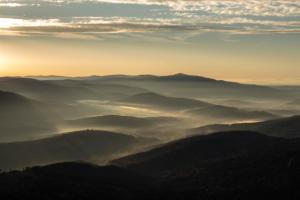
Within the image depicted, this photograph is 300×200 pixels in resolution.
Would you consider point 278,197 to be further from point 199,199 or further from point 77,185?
point 77,185

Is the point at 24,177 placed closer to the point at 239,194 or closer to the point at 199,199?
the point at 199,199

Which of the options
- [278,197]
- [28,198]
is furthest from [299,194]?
[28,198]

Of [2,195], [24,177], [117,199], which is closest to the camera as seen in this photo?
[2,195]

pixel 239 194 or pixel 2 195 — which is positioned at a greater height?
pixel 2 195

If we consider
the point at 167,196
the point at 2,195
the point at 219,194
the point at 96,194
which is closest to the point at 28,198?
the point at 2,195

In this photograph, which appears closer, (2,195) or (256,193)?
(2,195)

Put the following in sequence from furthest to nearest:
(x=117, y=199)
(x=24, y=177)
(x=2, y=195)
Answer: (x=24, y=177), (x=117, y=199), (x=2, y=195)

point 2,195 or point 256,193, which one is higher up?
point 2,195

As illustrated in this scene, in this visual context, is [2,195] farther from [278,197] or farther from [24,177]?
[278,197]

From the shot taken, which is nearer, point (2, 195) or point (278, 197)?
point (2, 195)
